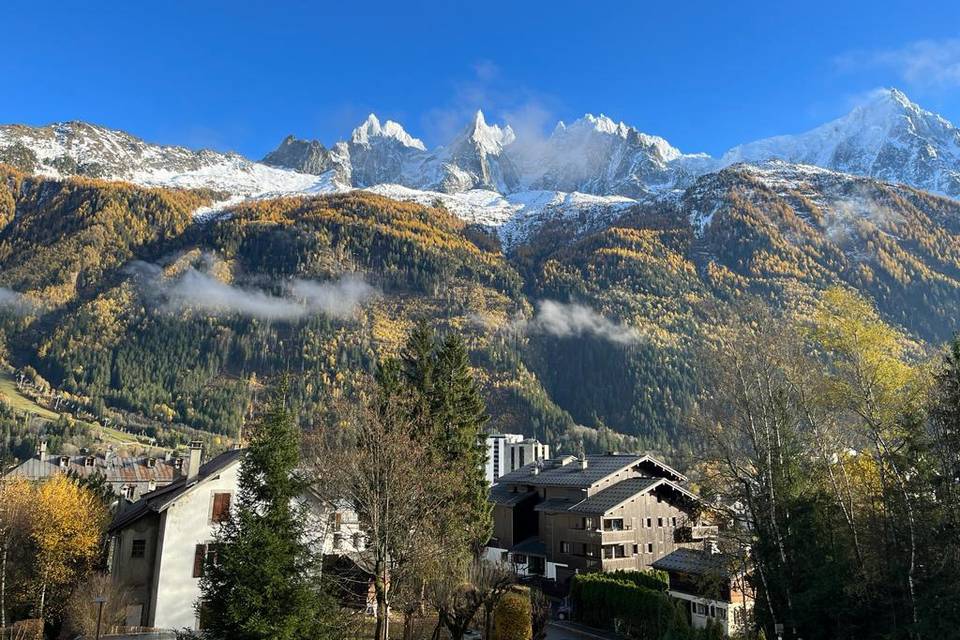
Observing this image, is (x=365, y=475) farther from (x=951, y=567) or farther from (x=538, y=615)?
(x=951, y=567)

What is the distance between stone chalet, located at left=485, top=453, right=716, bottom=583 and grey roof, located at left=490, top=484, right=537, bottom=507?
0.12 meters

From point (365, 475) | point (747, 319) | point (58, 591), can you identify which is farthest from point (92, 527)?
point (747, 319)

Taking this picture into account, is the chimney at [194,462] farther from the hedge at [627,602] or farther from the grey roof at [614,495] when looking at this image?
the grey roof at [614,495]

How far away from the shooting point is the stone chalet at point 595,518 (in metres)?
57.4

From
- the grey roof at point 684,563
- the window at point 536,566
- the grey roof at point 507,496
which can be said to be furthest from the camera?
the grey roof at point 507,496

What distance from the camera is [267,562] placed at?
961 inches

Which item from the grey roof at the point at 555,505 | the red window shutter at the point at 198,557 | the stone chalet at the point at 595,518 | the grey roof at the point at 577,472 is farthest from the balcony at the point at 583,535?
the red window shutter at the point at 198,557

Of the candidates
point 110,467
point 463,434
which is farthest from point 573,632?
point 110,467

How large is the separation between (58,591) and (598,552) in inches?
1588

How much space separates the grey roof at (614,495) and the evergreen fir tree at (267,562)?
118ft

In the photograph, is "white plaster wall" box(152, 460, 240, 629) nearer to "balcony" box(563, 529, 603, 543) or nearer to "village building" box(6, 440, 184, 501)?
"balcony" box(563, 529, 603, 543)

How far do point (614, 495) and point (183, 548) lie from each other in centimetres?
3575

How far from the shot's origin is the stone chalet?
188 feet

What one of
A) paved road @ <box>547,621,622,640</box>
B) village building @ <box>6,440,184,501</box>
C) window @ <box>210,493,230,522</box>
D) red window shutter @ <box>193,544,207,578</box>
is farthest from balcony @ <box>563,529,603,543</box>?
village building @ <box>6,440,184,501</box>
